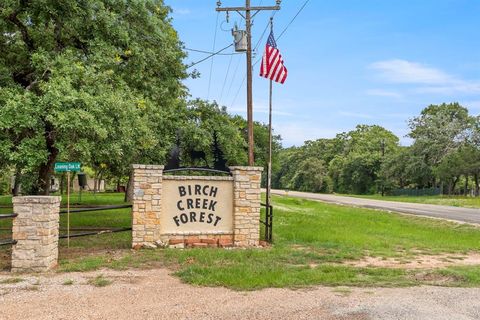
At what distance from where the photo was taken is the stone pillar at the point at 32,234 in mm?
7504

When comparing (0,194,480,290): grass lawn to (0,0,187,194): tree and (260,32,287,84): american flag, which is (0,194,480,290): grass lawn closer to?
(0,0,187,194): tree

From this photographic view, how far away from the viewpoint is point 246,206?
10.6m

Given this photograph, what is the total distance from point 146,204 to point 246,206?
2188 mm

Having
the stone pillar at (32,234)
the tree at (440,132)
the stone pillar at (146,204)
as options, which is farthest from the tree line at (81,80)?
→ the tree at (440,132)

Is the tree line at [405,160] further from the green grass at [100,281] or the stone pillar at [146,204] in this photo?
the green grass at [100,281]

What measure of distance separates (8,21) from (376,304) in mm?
10910

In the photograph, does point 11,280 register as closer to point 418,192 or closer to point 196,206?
point 196,206

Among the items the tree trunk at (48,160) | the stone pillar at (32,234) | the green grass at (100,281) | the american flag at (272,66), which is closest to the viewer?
the green grass at (100,281)

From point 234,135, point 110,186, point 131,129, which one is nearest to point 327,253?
point 131,129

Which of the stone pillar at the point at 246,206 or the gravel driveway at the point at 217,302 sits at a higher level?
the stone pillar at the point at 246,206

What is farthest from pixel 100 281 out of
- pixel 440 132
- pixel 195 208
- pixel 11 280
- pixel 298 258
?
pixel 440 132

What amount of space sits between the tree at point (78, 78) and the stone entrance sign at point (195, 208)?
56.1 inches

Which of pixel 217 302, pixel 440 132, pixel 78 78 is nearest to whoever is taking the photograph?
pixel 217 302

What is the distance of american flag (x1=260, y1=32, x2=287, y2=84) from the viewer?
13891 millimetres
